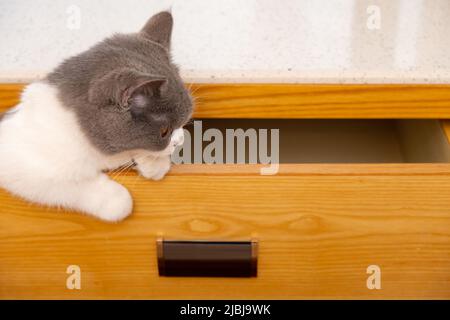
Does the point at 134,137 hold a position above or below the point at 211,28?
below

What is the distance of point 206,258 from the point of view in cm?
76

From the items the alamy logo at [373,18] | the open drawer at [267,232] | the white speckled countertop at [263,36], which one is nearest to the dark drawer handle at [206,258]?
the open drawer at [267,232]

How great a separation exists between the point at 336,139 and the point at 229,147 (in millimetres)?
226

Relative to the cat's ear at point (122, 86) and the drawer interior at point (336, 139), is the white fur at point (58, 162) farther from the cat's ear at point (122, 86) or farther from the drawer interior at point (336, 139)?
the drawer interior at point (336, 139)

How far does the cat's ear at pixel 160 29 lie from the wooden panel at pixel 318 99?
8 centimetres

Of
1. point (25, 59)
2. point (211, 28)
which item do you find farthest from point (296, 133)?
point (25, 59)

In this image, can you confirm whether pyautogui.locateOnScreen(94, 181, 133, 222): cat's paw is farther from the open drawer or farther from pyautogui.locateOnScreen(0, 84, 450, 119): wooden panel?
pyautogui.locateOnScreen(0, 84, 450, 119): wooden panel

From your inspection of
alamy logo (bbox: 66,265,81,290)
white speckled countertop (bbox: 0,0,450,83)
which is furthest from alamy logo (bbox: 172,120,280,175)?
alamy logo (bbox: 66,265,81,290)

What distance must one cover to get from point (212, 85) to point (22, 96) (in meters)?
0.26

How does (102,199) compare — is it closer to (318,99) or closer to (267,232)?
(267,232)

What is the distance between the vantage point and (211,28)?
903 millimetres

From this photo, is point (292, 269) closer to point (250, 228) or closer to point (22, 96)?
point (250, 228)

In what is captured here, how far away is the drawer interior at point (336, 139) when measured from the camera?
42.3 inches

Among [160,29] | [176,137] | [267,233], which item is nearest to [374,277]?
[267,233]
